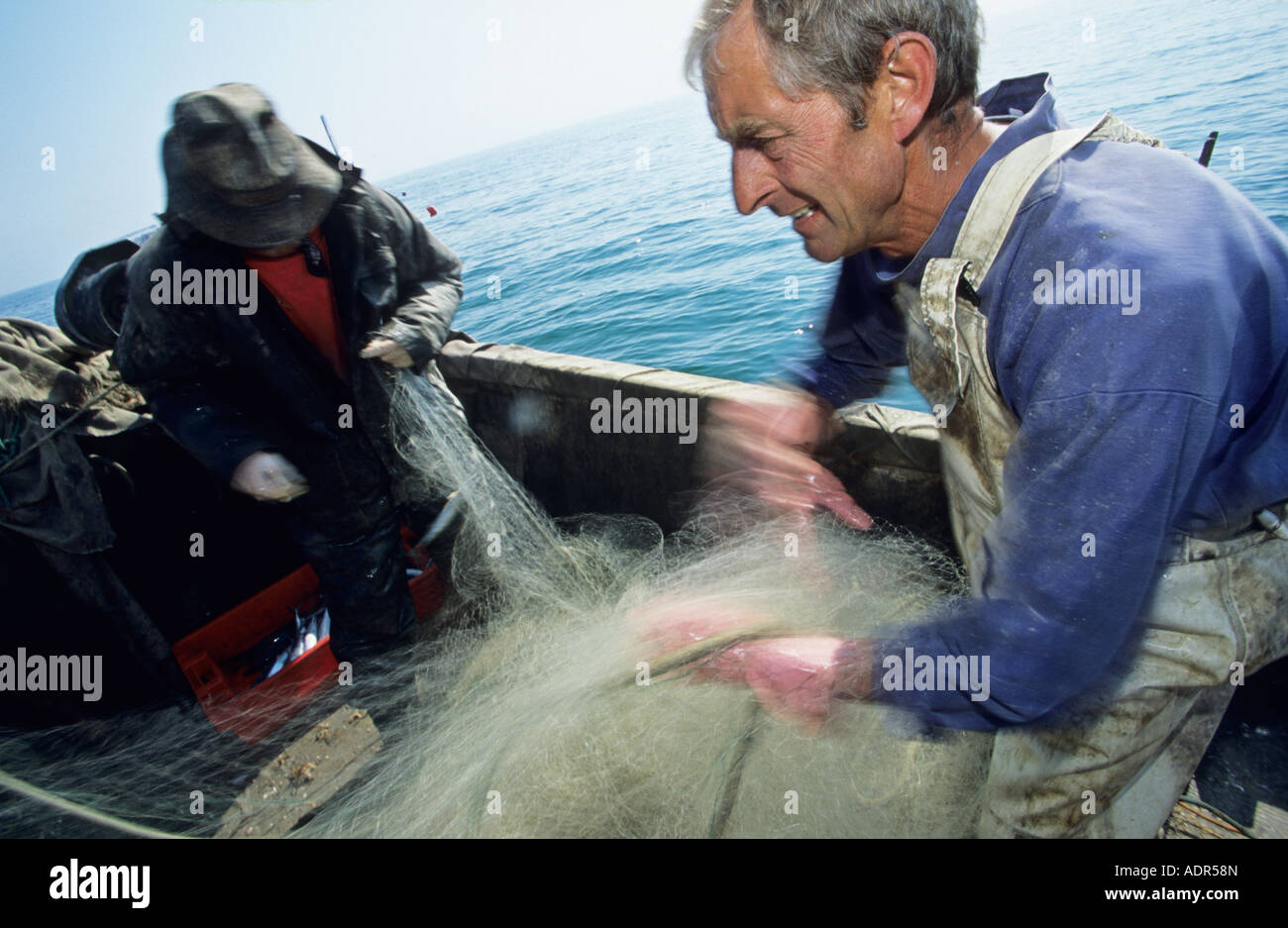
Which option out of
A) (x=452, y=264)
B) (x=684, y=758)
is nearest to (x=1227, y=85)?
(x=452, y=264)

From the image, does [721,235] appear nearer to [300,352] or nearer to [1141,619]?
[300,352]

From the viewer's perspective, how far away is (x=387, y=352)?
3277mm

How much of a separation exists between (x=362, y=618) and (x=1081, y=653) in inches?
138

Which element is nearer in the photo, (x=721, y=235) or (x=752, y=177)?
(x=752, y=177)

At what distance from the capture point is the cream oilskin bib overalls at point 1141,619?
4.66ft

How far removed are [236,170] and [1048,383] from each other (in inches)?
127

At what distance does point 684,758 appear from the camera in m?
2.14

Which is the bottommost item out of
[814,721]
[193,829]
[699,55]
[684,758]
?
[193,829]

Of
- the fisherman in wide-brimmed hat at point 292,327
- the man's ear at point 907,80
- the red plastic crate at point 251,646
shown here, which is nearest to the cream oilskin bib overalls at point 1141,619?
the man's ear at point 907,80

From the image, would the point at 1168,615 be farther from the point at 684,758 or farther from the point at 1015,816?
the point at 684,758

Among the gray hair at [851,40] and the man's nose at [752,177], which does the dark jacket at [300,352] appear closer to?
the man's nose at [752,177]

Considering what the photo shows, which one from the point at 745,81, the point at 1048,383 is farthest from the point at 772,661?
the point at 745,81

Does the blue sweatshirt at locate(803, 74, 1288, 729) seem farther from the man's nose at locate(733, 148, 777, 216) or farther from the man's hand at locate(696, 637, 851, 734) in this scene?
the man's nose at locate(733, 148, 777, 216)

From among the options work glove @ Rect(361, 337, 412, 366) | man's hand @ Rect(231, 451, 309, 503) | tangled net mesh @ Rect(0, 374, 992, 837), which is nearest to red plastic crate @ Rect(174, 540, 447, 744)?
tangled net mesh @ Rect(0, 374, 992, 837)
